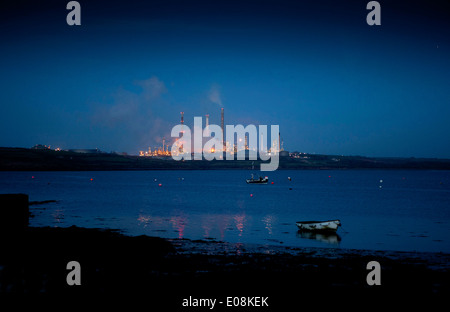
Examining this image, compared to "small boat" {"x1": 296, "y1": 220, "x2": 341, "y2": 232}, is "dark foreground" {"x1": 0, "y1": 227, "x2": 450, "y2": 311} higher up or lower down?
higher up

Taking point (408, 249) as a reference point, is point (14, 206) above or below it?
above

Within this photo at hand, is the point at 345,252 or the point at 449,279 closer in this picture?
the point at 449,279

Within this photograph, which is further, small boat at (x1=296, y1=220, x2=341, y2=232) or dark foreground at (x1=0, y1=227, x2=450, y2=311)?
small boat at (x1=296, y1=220, x2=341, y2=232)

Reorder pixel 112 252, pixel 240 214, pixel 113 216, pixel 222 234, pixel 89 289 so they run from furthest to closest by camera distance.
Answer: pixel 240 214, pixel 113 216, pixel 222 234, pixel 112 252, pixel 89 289

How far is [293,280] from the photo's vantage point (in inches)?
771

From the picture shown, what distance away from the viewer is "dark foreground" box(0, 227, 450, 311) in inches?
656

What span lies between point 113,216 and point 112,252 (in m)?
31.5

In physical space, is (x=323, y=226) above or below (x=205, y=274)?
below

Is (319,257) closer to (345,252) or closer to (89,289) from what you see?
(345,252)

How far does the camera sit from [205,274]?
20438mm

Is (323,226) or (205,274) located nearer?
(205,274)

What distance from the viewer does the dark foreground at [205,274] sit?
1666 centimetres
